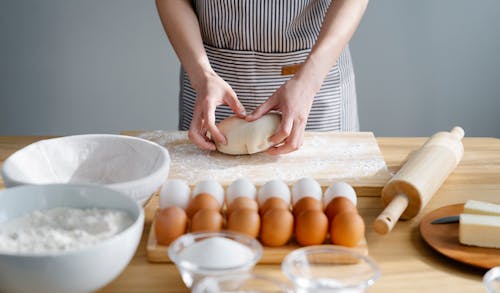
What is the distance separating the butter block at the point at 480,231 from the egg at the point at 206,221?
410 millimetres

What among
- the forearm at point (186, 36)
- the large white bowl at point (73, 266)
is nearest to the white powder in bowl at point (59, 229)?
the large white bowl at point (73, 266)

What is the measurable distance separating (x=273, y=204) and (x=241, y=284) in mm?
261

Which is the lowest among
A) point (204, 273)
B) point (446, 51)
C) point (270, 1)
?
point (446, 51)

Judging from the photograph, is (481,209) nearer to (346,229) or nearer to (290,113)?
(346,229)

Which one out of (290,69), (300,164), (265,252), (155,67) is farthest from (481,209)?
(155,67)

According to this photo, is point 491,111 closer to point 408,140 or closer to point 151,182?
point 408,140

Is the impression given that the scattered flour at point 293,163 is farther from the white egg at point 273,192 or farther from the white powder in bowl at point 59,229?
the white powder in bowl at point 59,229

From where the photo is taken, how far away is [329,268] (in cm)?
102

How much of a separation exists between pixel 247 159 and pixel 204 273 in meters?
0.73

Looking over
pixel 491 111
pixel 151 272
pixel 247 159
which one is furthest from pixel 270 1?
pixel 491 111

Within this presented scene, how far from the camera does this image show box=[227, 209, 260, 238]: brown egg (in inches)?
45.0

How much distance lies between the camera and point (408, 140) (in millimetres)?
1848

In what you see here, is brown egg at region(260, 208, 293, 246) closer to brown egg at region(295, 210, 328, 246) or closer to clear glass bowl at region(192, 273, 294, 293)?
brown egg at region(295, 210, 328, 246)

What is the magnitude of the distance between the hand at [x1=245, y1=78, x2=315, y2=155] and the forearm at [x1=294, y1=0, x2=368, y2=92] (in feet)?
0.13
